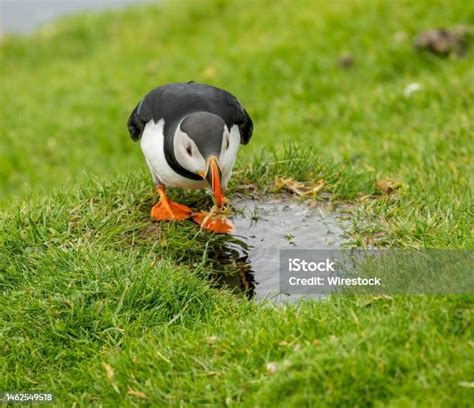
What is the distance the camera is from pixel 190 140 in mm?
4621

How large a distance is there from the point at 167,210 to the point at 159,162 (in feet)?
1.12

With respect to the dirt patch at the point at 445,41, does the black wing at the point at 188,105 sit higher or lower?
lower

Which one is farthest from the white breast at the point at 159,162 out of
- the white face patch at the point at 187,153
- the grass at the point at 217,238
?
the grass at the point at 217,238

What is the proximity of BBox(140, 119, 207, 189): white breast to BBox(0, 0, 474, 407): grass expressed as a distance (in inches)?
11.5

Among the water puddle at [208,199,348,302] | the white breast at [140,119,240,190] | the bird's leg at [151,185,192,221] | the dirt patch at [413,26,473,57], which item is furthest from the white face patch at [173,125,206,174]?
A: the dirt patch at [413,26,473,57]

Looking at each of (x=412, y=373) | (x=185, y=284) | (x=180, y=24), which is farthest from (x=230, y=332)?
(x=180, y=24)

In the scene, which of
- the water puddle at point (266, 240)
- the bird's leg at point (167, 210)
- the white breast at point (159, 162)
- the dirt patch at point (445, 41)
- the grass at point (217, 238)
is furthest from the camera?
the dirt patch at point (445, 41)

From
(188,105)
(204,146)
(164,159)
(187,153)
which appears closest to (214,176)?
(204,146)

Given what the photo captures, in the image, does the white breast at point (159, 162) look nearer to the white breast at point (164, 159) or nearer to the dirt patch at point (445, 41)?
the white breast at point (164, 159)

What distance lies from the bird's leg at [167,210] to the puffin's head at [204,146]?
0.49 metres

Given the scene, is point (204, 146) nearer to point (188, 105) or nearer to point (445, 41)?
point (188, 105)

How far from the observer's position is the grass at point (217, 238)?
12.0 ft

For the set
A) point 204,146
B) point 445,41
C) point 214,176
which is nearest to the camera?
point 214,176

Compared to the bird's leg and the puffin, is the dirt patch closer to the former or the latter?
the puffin
